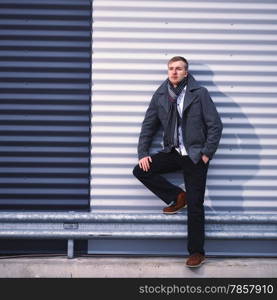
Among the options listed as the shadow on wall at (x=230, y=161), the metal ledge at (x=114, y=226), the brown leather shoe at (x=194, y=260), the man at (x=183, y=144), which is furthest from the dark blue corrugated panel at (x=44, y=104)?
the brown leather shoe at (x=194, y=260)

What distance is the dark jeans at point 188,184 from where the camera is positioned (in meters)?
4.59

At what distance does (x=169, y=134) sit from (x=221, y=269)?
169 centimetres

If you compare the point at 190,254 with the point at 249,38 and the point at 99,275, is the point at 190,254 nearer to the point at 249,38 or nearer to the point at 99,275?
the point at 99,275

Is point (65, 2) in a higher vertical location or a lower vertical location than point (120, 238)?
higher

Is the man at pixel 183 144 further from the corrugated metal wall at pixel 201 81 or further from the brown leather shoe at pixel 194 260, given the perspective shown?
the corrugated metal wall at pixel 201 81

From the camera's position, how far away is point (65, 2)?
17.1ft

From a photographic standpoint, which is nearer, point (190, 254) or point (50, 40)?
point (190, 254)

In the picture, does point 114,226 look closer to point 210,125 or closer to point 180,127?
point 180,127

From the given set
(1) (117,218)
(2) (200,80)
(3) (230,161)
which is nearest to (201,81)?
(2) (200,80)

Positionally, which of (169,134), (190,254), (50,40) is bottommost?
(190,254)

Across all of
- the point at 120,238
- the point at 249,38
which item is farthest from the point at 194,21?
the point at 120,238

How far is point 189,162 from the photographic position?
4668 millimetres

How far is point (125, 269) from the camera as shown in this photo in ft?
15.7

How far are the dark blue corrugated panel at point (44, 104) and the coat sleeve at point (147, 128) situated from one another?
30.0 inches
